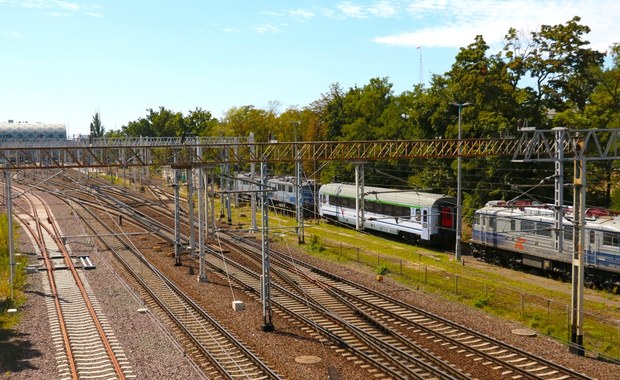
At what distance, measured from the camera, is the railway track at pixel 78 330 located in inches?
678

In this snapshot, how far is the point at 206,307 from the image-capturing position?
24125mm

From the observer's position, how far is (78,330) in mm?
21000

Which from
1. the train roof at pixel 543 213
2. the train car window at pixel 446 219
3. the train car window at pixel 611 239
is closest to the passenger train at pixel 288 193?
the train car window at pixel 446 219

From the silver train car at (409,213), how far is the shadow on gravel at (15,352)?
775 inches

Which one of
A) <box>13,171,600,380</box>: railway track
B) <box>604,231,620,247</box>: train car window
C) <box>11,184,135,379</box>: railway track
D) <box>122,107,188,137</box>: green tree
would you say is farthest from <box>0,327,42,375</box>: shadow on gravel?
<box>122,107,188,137</box>: green tree

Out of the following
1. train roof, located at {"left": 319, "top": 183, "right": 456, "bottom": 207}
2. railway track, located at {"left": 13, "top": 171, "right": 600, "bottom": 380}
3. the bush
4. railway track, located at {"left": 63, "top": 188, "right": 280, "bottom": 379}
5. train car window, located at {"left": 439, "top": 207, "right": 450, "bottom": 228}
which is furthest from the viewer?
train car window, located at {"left": 439, "top": 207, "right": 450, "bottom": 228}

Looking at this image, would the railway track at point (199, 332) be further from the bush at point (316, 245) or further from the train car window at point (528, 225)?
the train car window at point (528, 225)

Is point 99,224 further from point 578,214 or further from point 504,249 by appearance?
point 578,214

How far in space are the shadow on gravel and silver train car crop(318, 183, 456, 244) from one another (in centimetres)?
1968

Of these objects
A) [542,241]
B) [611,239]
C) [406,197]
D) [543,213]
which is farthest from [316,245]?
[611,239]

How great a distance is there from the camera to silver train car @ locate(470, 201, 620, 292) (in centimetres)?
2744

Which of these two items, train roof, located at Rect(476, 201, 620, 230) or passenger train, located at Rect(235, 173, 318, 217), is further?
passenger train, located at Rect(235, 173, 318, 217)

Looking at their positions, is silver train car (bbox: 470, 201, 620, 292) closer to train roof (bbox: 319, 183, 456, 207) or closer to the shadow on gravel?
train roof (bbox: 319, 183, 456, 207)

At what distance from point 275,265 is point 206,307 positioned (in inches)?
353
